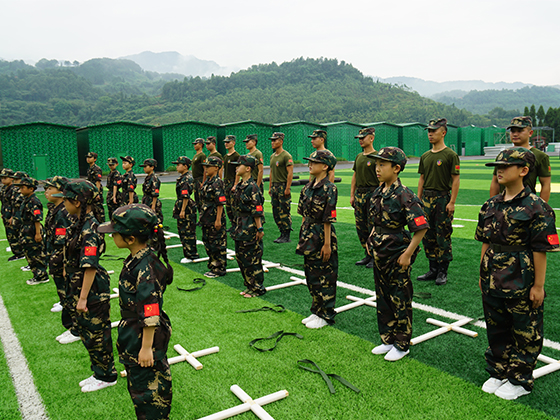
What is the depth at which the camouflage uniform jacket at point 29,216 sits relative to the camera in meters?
7.04

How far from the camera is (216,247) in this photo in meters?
7.22

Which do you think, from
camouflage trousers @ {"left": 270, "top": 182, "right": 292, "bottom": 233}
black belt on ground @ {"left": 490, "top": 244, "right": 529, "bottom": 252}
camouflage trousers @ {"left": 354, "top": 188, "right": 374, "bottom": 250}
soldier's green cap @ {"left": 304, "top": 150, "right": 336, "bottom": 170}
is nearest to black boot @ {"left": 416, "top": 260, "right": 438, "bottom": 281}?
camouflage trousers @ {"left": 354, "top": 188, "right": 374, "bottom": 250}

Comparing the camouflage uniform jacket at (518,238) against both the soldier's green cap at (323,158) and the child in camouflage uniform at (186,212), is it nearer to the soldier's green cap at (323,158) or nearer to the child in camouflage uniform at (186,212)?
the soldier's green cap at (323,158)

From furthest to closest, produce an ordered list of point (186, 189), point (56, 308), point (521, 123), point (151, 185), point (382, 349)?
point (151, 185) → point (186, 189) → point (56, 308) → point (521, 123) → point (382, 349)

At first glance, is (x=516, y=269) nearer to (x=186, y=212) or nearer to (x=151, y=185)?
(x=186, y=212)

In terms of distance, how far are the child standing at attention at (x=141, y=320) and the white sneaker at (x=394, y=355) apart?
2.20 m

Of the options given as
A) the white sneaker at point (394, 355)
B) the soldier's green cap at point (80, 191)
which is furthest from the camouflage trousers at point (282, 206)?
the soldier's green cap at point (80, 191)

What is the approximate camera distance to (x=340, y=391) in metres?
3.66

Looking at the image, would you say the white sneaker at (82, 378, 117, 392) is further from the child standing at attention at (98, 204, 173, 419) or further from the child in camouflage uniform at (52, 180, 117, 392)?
the child standing at attention at (98, 204, 173, 419)

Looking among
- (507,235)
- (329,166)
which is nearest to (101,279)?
(329,166)

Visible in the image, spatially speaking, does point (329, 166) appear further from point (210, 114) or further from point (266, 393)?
point (210, 114)

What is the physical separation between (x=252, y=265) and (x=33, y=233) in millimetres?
4035

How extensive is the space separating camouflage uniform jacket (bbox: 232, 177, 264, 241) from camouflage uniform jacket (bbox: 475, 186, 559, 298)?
11.2 ft

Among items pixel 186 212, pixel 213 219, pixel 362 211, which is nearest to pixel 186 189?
pixel 186 212
